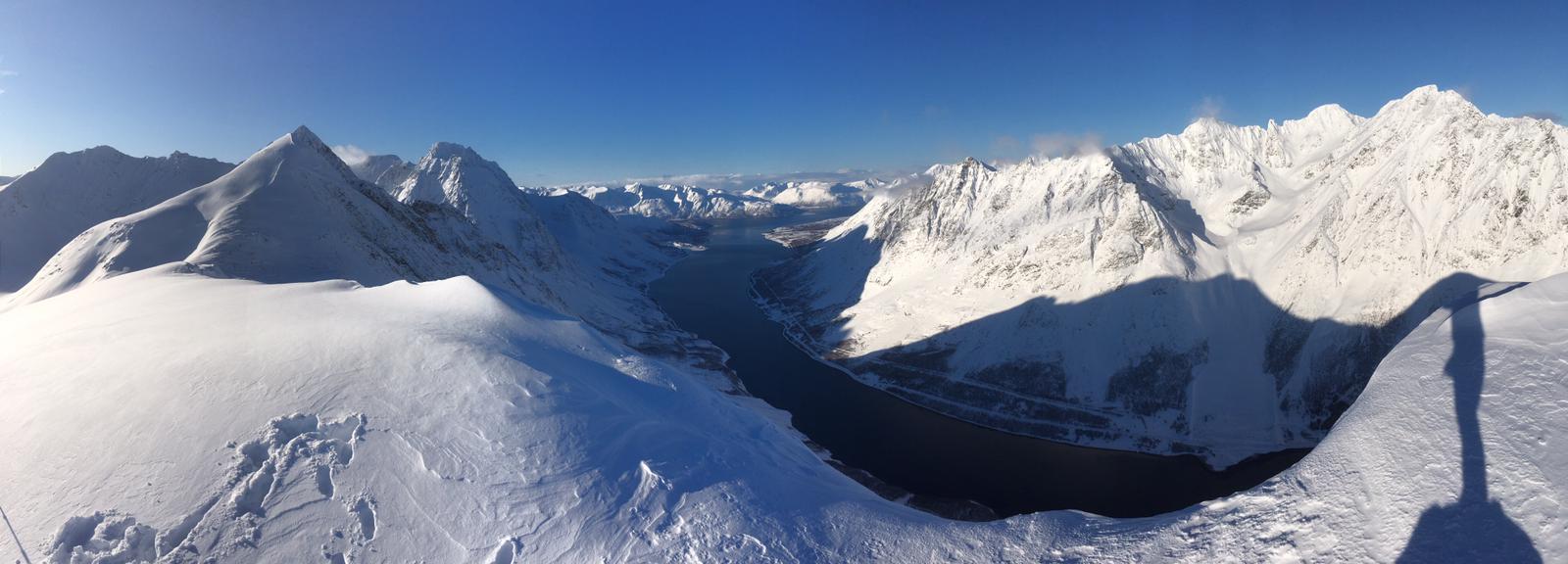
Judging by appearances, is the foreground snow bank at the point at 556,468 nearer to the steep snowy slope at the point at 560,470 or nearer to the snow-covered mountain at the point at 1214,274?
the steep snowy slope at the point at 560,470

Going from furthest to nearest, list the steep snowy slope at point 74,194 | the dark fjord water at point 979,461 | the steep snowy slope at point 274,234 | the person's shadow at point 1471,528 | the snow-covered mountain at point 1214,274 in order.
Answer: the snow-covered mountain at point 1214,274
the steep snowy slope at point 74,194
the dark fjord water at point 979,461
the steep snowy slope at point 274,234
the person's shadow at point 1471,528

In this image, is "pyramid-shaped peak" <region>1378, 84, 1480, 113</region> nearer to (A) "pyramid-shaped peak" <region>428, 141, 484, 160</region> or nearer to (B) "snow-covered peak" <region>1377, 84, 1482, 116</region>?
(B) "snow-covered peak" <region>1377, 84, 1482, 116</region>

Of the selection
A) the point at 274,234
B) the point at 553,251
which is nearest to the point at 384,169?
the point at 553,251

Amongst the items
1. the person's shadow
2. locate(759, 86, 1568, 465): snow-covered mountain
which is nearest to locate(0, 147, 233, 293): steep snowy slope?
locate(759, 86, 1568, 465): snow-covered mountain

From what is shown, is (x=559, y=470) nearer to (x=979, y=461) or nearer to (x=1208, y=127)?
(x=979, y=461)

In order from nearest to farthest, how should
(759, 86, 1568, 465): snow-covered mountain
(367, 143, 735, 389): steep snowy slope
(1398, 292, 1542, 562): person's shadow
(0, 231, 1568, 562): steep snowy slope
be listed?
1. (1398, 292, 1542, 562): person's shadow
2. (0, 231, 1568, 562): steep snowy slope
3. (759, 86, 1568, 465): snow-covered mountain
4. (367, 143, 735, 389): steep snowy slope

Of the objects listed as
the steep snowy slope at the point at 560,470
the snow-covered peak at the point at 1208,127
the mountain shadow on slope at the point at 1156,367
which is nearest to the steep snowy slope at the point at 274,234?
the steep snowy slope at the point at 560,470
